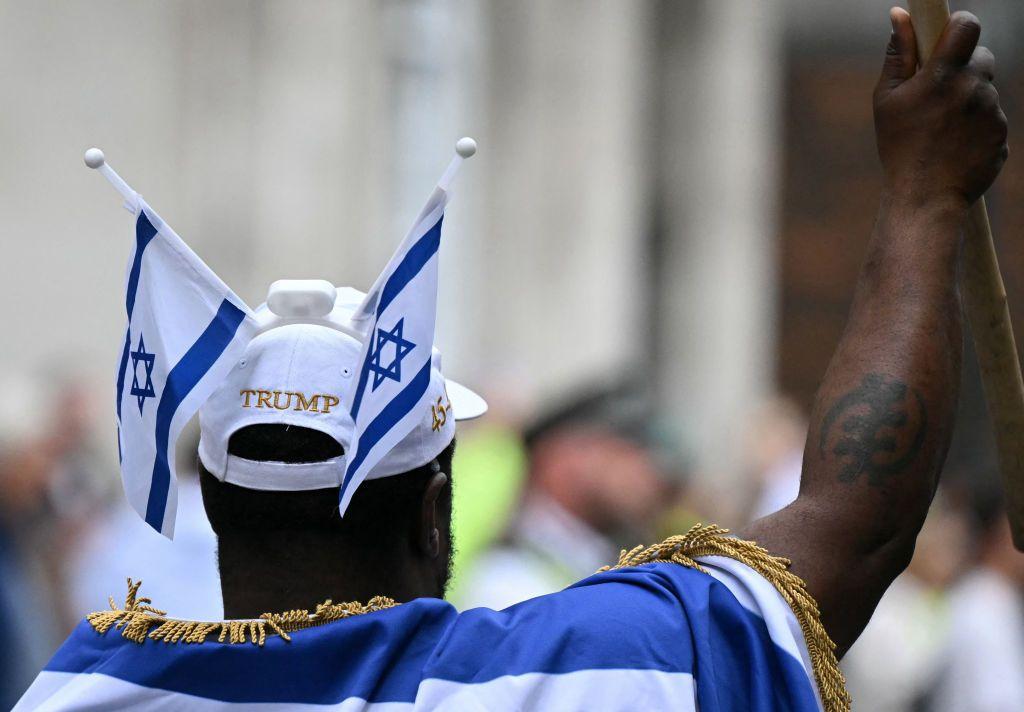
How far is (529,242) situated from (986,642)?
5092 millimetres

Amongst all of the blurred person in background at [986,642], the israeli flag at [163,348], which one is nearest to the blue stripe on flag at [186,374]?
the israeli flag at [163,348]

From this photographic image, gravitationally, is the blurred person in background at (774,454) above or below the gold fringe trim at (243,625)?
below

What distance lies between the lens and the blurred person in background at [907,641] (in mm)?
7129

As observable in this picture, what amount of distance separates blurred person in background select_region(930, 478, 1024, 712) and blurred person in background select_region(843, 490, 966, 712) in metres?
0.09

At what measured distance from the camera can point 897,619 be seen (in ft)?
24.2

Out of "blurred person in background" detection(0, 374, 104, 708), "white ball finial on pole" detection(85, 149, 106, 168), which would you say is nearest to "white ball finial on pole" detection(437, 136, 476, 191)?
"white ball finial on pole" detection(85, 149, 106, 168)

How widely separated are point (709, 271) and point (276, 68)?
3.62m

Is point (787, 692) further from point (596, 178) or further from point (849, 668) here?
point (596, 178)

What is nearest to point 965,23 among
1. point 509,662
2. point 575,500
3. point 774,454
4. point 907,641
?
point 509,662

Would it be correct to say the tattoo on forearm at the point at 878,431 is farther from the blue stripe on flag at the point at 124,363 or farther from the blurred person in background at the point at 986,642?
the blurred person in background at the point at 986,642

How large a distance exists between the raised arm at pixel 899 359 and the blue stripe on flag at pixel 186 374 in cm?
79

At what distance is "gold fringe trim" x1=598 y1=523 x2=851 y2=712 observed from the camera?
83.4 inches

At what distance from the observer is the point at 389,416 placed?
206 cm

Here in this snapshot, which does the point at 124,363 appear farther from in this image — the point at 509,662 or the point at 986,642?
the point at 986,642
